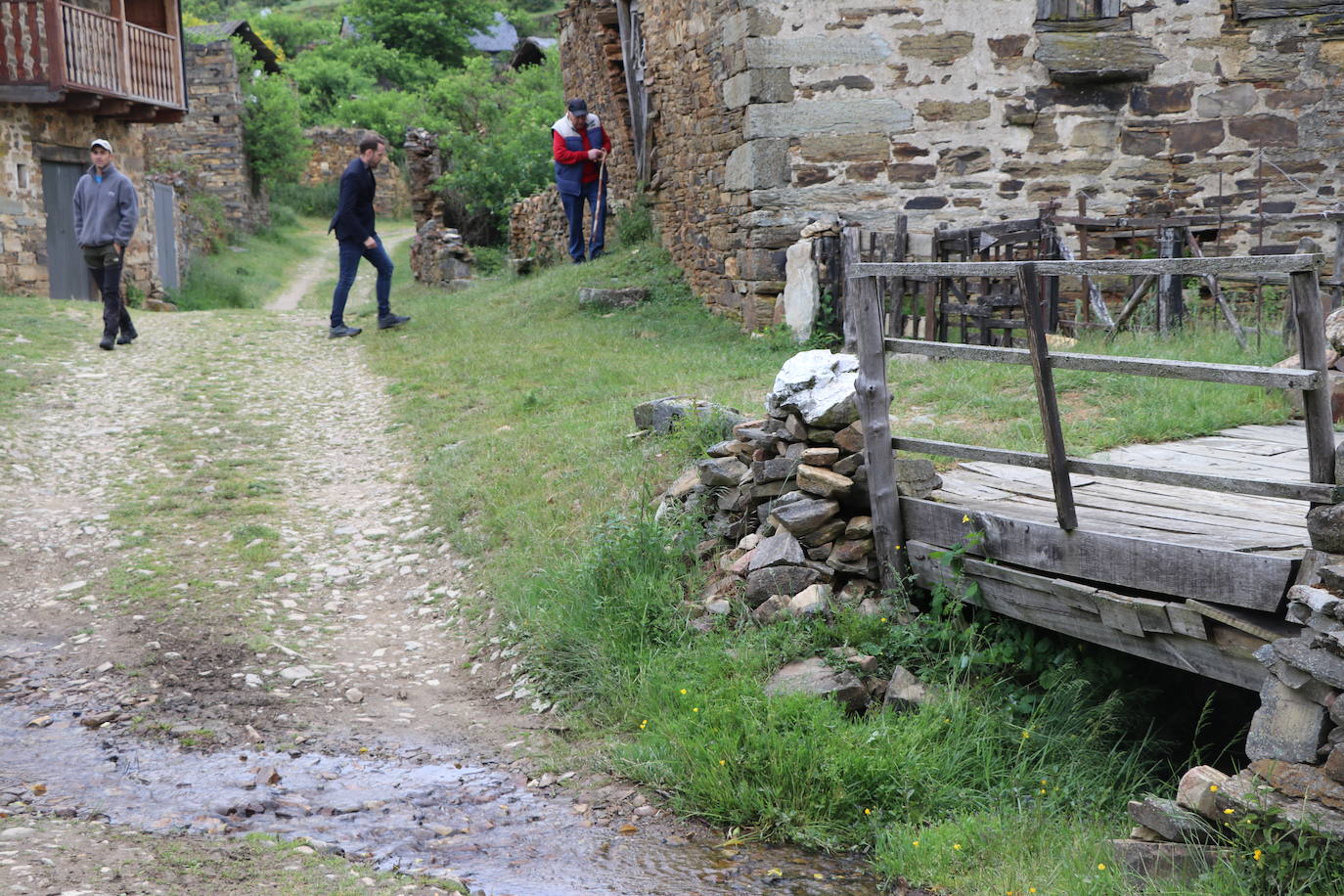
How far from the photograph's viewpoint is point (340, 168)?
3147cm

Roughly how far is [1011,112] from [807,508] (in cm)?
609

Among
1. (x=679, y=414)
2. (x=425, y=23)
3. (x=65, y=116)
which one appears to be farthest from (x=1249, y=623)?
(x=425, y=23)

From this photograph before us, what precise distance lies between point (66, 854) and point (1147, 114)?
965 cm

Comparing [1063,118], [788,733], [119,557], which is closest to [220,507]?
[119,557]

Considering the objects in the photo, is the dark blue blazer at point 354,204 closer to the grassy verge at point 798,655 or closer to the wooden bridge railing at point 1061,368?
the grassy verge at point 798,655

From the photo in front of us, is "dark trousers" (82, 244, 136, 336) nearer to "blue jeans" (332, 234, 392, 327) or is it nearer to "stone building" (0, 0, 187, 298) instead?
"blue jeans" (332, 234, 392, 327)

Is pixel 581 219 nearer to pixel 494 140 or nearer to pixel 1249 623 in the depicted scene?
pixel 494 140

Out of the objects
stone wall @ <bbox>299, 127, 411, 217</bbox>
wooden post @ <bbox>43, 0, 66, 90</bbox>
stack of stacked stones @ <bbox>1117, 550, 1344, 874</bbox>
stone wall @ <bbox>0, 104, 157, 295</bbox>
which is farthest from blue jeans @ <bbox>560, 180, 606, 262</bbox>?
stone wall @ <bbox>299, 127, 411, 217</bbox>

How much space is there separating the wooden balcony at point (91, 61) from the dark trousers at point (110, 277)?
6.08 m

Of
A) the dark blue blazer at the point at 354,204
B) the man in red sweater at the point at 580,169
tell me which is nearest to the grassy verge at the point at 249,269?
the man in red sweater at the point at 580,169

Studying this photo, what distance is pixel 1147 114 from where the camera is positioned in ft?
32.7

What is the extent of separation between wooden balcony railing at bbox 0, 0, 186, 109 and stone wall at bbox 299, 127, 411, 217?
1362 centimetres

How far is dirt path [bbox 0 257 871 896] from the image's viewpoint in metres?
3.65

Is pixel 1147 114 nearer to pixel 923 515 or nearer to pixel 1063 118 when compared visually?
pixel 1063 118
